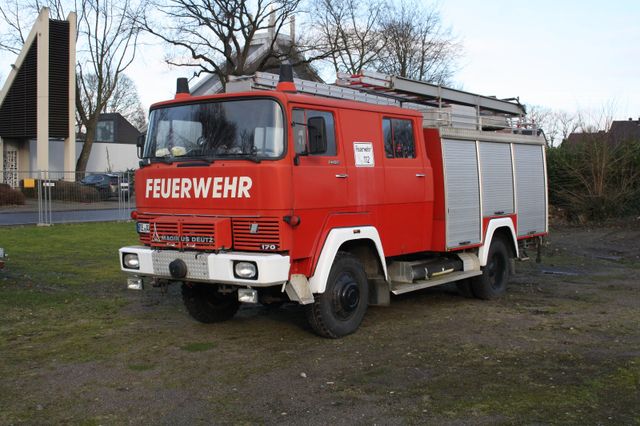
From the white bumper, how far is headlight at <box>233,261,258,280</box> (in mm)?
31

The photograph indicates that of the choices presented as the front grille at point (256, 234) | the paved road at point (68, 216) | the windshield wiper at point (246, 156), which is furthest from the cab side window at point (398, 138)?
the paved road at point (68, 216)

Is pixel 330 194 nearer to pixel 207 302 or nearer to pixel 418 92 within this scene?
pixel 207 302

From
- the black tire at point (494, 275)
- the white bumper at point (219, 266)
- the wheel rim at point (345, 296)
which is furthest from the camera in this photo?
the black tire at point (494, 275)

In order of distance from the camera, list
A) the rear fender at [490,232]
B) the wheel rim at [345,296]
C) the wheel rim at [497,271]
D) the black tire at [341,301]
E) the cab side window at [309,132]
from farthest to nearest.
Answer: the wheel rim at [497,271] → the rear fender at [490,232] → the wheel rim at [345,296] → the black tire at [341,301] → the cab side window at [309,132]

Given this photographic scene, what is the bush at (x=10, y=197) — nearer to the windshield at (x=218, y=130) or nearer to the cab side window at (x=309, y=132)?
the windshield at (x=218, y=130)

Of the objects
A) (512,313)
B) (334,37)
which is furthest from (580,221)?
(334,37)

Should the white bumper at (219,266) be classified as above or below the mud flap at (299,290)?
above

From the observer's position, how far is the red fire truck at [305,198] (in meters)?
6.47

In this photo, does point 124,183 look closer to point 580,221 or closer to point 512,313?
point 580,221

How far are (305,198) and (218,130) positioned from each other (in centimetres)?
116

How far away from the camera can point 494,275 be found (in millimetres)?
9891

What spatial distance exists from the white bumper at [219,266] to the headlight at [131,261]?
0.19m

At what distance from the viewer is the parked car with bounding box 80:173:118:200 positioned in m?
25.5

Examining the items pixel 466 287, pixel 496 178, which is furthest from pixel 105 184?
pixel 496 178
